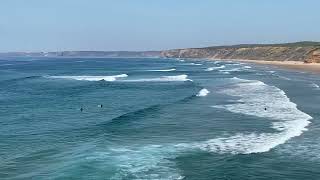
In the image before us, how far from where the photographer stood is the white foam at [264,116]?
1107 inches

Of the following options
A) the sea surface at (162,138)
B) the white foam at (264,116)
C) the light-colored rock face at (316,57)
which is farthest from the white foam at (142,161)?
the light-colored rock face at (316,57)

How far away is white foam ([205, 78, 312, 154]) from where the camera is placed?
28.1 meters

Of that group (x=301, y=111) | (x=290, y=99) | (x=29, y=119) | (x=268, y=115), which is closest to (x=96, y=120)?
(x=29, y=119)

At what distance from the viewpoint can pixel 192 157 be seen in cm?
2573

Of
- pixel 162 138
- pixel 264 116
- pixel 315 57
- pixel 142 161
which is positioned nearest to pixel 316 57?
pixel 315 57

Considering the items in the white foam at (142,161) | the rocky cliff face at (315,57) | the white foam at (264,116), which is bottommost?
the white foam at (142,161)

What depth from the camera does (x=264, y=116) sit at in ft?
127

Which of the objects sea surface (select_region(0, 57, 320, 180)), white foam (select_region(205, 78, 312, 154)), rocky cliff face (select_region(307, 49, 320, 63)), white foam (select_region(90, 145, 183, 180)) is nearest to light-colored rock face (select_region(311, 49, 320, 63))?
rocky cliff face (select_region(307, 49, 320, 63))

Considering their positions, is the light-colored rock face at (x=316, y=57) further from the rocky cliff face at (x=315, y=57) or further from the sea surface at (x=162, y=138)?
the sea surface at (x=162, y=138)

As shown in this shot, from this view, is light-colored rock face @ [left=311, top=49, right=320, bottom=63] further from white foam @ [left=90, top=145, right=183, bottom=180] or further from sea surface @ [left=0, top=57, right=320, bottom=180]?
white foam @ [left=90, top=145, right=183, bottom=180]

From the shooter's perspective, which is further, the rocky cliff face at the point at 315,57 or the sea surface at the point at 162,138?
the rocky cliff face at the point at 315,57

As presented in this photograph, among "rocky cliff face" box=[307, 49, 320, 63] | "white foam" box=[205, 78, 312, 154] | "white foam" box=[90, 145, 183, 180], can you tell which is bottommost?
"white foam" box=[90, 145, 183, 180]

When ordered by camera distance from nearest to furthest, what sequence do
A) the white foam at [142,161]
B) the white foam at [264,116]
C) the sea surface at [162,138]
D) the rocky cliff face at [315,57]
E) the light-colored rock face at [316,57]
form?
the white foam at [142,161], the sea surface at [162,138], the white foam at [264,116], the light-colored rock face at [316,57], the rocky cliff face at [315,57]

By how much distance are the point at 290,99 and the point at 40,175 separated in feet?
112
